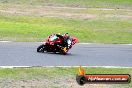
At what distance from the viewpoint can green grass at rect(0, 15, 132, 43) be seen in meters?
22.5

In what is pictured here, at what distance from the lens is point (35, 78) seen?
1065 centimetres

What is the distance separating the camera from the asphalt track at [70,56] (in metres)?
13.8

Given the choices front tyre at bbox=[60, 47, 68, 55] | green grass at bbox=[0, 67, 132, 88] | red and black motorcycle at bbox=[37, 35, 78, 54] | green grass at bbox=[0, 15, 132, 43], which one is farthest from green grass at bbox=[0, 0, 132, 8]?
green grass at bbox=[0, 67, 132, 88]

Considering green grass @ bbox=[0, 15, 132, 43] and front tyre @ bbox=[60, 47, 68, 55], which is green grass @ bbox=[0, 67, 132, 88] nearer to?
front tyre @ bbox=[60, 47, 68, 55]

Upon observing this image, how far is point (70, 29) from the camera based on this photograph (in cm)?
2670

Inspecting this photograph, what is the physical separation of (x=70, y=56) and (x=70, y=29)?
11211 mm

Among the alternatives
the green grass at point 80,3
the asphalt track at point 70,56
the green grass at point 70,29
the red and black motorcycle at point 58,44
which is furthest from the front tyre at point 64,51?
the green grass at point 80,3

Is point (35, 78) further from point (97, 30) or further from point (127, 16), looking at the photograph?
point (127, 16)

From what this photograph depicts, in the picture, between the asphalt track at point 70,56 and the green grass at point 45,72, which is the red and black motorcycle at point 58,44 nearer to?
the asphalt track at point 70,56

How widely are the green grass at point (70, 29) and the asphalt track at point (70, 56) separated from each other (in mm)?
2936

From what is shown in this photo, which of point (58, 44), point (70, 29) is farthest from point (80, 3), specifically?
point (58, 44)

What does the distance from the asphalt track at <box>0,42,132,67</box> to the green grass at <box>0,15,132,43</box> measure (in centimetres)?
294

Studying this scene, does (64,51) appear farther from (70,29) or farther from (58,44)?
(70,29)

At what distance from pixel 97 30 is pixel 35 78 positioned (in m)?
16.9
